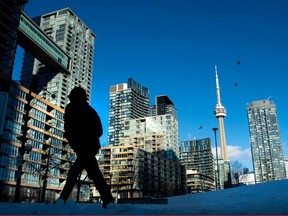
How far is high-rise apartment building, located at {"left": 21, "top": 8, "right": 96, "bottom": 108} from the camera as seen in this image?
143 m

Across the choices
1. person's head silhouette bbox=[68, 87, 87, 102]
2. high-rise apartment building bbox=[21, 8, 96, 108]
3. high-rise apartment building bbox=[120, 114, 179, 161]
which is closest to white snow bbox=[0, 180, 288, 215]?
person's head silhouette bbox=[68, 87, 87, 102]

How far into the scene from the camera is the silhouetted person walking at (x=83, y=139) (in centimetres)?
1038

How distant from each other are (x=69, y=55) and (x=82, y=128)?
470 ft

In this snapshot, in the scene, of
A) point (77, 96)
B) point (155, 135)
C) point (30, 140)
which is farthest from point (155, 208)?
point (155, 135)

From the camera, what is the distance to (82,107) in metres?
10.8

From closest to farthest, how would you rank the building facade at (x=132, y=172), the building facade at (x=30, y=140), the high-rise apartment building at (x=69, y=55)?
the building facade at (x=30, y=140) < the building facade at (x=132, y=172) < the high-rise apartment building at (x=69, y=55)

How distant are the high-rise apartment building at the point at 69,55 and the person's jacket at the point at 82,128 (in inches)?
5229

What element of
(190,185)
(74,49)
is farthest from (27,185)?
(190,185)

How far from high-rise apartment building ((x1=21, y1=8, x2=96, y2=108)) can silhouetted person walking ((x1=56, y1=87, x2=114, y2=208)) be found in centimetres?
13279

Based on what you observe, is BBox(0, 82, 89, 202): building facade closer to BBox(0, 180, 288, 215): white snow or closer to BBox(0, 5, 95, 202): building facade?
BBox(0, 5, 95, 202): building facade

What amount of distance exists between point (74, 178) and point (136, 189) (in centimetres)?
10065

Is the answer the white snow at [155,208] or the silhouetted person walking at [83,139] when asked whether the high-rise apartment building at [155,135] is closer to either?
the white snow at [155,208]

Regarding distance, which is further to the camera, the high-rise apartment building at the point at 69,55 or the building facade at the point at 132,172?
the high-rise apartment building at the point at 69,55

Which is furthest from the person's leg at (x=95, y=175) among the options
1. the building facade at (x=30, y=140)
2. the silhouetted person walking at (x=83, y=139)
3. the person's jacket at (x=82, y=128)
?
the building facade at (x=30, y=140)
